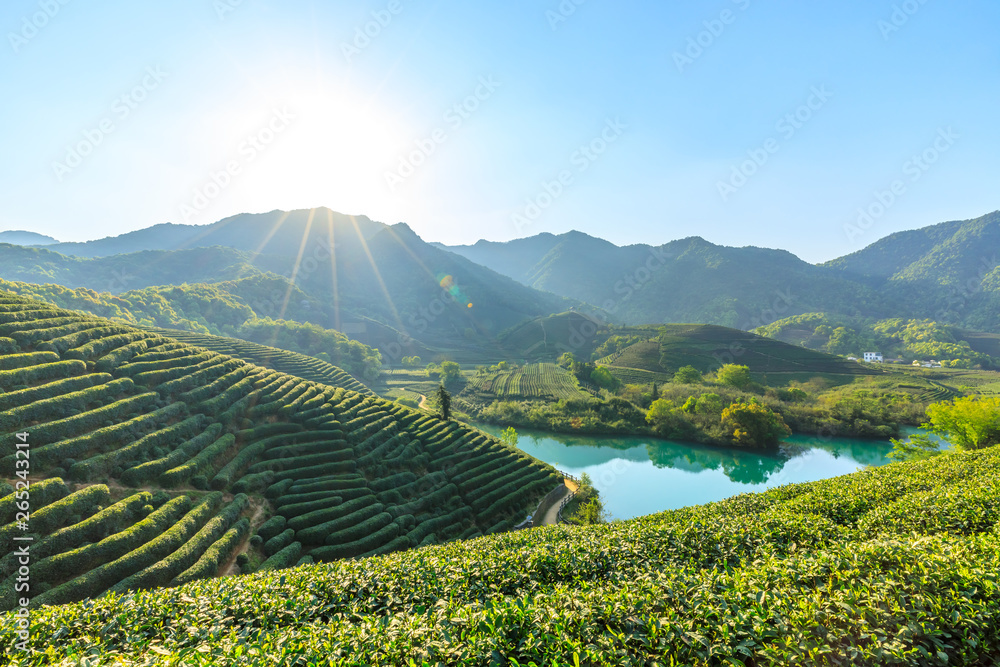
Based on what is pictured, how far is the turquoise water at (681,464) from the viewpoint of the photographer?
35.4 metres

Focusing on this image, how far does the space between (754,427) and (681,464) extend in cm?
1058

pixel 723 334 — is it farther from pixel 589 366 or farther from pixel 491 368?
pixel 491 368

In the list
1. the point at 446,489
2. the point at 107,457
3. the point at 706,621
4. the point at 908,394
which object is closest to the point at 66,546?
the point at 107,457

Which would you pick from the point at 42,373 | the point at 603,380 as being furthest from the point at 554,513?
the point at 603,380

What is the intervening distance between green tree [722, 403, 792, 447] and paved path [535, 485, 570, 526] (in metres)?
28.1

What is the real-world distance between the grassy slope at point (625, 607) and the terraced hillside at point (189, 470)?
1039 centimetres

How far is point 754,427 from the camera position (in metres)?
45.8

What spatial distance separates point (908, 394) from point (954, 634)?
82747 millimetres

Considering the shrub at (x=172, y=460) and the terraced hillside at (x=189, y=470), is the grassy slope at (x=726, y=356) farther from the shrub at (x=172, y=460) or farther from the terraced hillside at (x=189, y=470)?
the shrub at (x=172, y=460)

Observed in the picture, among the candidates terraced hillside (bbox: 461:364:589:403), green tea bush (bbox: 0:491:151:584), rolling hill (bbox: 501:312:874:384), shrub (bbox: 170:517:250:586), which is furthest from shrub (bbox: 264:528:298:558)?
rolling hill (bbox: 501:312:874:384)

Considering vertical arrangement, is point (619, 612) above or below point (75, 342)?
below

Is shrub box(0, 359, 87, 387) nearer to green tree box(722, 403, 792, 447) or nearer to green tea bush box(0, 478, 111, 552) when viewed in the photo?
green tea bush box(0, 478, 111, 552)

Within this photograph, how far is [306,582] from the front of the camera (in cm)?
742

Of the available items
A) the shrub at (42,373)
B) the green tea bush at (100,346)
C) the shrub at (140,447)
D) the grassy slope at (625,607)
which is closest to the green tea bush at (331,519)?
the shrub at (140,447)
